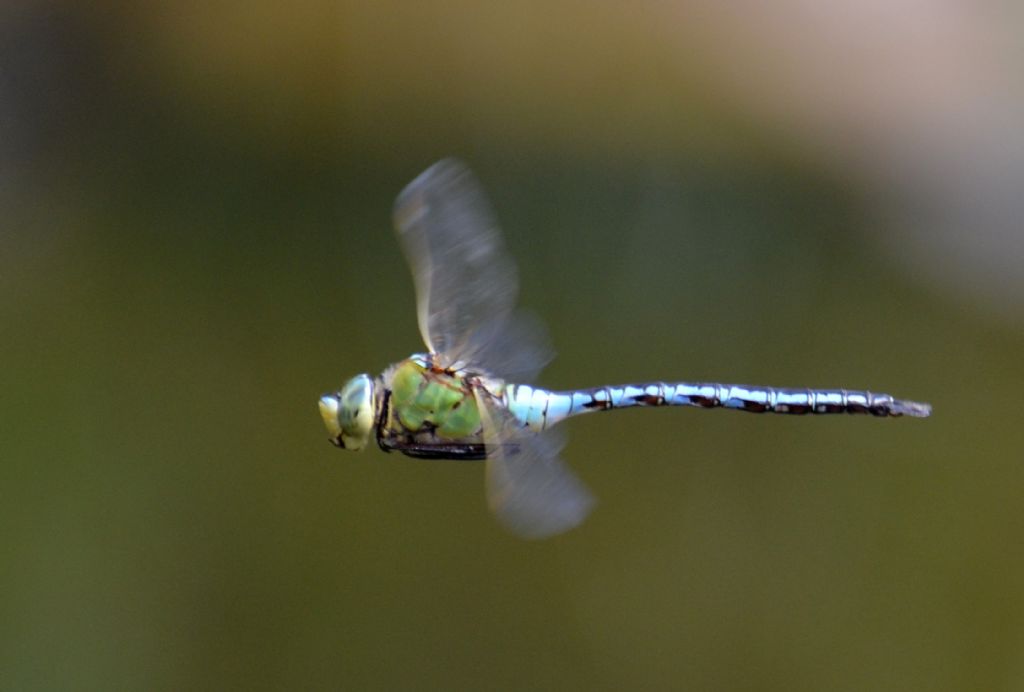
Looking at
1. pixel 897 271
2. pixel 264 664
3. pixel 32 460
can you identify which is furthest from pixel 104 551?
pixel 897 271

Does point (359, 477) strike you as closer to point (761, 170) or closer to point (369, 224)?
point (369, 224)

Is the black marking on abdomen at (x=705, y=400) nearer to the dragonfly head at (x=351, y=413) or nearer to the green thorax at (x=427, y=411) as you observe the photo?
the green thorax at (x=427, y=411)

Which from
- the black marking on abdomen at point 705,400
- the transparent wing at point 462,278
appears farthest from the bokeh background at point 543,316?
the transparent wing at point 462,278

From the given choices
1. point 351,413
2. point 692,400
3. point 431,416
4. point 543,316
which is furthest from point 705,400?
point 543,316

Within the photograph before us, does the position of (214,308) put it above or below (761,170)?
below

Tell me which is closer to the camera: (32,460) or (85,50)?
(32,460)

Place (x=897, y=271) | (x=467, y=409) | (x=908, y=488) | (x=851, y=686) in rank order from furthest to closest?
(x=897, y=271) → (x=908, y=488) → (x=851, y=686) → (x=467, y=409)

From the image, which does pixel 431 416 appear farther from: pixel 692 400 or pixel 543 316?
pixel 543 316
